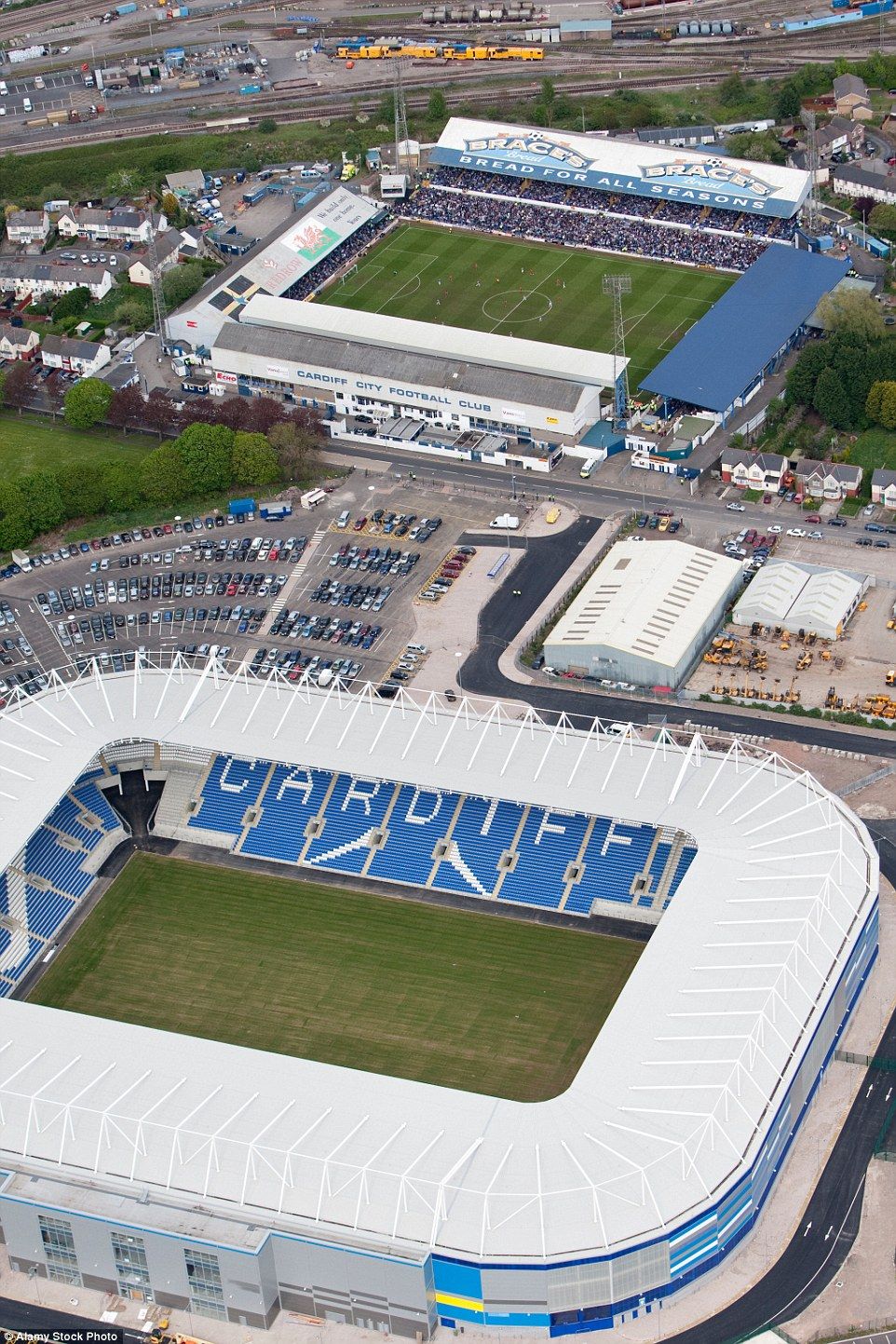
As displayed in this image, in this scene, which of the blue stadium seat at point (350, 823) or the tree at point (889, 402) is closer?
the blue stadium seat at point (350, 823)

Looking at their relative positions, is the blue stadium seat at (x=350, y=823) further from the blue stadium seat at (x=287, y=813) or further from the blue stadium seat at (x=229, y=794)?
the blue stadium seat at (x=229, y=794)

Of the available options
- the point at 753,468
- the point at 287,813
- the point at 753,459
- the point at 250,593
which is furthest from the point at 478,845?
the point at 753,459

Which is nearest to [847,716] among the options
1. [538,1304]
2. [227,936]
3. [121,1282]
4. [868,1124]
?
[868,1124]

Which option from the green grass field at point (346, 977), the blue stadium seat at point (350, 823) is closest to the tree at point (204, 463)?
the blue stadium seat at point (350, 823)

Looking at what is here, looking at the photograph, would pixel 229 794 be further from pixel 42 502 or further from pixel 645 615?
pixel 42 502

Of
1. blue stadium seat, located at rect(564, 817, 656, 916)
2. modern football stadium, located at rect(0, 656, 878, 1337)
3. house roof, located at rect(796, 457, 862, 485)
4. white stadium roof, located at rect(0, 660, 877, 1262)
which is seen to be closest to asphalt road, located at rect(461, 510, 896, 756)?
modern football stadium, located at rect(0, 656, 878, 1337)

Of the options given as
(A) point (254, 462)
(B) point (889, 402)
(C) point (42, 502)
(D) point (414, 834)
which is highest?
(B) point (889, 402)

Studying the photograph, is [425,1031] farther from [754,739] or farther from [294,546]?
[294,546]
